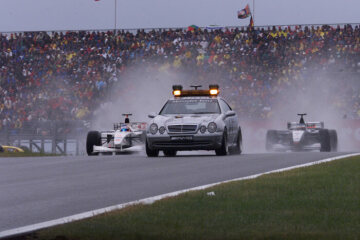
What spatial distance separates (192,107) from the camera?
18.3 meters

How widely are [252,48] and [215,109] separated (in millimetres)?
22239

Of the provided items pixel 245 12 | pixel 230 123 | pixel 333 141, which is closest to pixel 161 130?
pixel 230 123

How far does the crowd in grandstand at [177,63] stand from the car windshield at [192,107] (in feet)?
55.7

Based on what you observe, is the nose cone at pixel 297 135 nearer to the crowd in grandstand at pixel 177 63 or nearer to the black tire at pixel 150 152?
the crowd in grandstand at pixel 177 63

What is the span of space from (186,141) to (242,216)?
33.1 ft

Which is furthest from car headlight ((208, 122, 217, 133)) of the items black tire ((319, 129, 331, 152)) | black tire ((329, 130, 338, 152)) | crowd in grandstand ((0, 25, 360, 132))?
crowd in grandstand ((0, 25, 360, 132))

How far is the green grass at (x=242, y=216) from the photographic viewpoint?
606 cm

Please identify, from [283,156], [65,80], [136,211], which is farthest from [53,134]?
[136,211]

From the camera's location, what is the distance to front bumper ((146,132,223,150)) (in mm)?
17000

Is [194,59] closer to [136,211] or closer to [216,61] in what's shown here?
[216,61]

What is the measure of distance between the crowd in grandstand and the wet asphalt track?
20.8 metres

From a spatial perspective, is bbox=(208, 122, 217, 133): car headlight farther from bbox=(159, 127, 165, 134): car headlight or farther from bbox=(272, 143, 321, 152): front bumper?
bbox=(272, 143, 321, 152): front bumper

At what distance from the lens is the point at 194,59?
3991 cm

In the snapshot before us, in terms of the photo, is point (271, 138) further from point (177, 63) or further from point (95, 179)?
point (95, 179)
